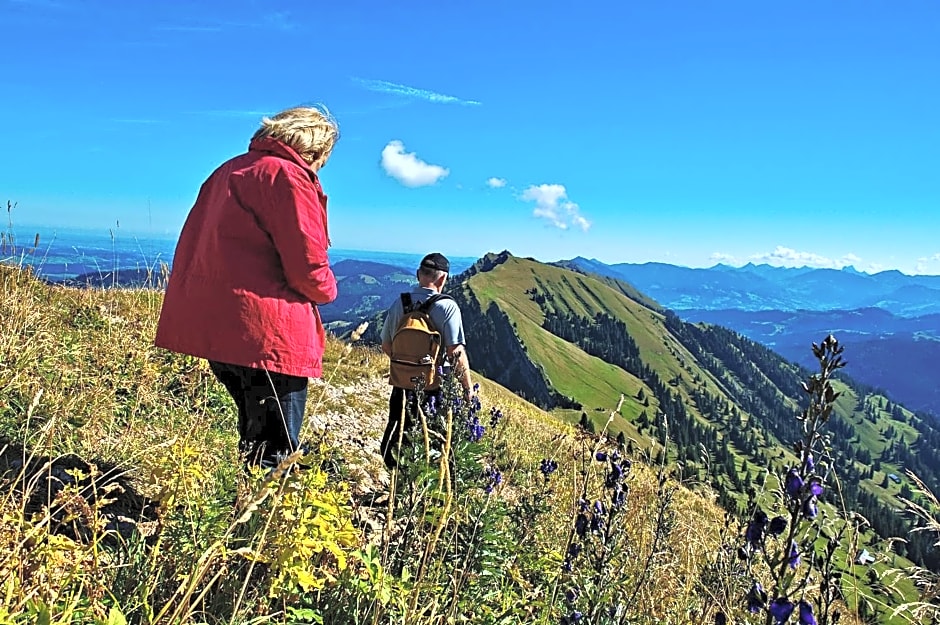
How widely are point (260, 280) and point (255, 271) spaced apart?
0.19 feet

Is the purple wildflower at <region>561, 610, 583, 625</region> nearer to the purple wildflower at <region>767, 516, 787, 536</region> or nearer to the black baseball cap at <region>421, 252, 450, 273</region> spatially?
the purple wildflower at <region>767, 516, 787, 536</region>

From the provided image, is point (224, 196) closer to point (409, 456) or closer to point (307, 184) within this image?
point (307, 184)

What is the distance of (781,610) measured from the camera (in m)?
1.93

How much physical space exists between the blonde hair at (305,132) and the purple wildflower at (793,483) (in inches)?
119

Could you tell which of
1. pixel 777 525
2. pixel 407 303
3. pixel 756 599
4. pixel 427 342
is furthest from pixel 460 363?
pixel 756 599

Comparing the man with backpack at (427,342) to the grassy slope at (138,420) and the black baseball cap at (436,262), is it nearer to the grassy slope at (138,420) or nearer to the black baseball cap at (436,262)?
the black baseball cap at (436,262)

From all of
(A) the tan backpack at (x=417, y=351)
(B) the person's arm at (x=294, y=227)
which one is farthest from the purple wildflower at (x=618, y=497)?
(A) the tan backpack at (x=417, y=351)

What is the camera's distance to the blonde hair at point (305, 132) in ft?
12.0

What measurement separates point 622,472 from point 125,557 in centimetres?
246

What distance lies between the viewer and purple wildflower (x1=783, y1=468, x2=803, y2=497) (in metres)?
2.11

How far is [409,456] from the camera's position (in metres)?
3.64

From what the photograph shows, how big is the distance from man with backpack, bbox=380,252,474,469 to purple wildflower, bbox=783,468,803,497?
124 inches

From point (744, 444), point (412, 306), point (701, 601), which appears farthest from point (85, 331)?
point (744, 444)

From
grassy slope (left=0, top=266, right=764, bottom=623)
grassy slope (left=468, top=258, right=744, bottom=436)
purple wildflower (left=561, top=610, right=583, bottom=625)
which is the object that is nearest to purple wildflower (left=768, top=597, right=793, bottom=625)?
grassy slope (left=0, top=266, right=764, bottom=623)
